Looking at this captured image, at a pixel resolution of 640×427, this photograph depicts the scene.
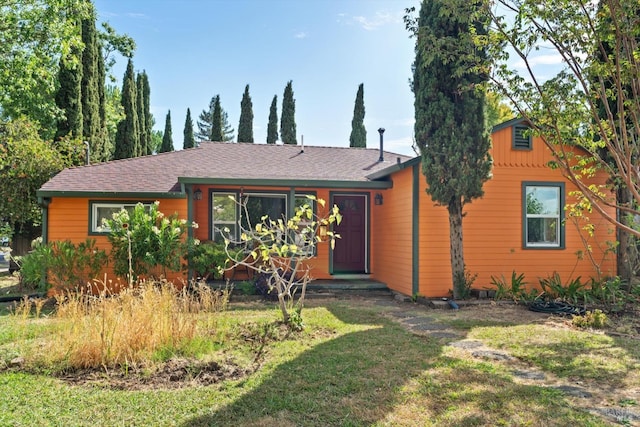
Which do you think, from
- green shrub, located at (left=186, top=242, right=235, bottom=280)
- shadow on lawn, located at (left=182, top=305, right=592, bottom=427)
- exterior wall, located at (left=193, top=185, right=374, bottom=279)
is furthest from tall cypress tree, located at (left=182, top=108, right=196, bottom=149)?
shadow on lawn, located at (left=182, top=305, right=592, bottom=427)

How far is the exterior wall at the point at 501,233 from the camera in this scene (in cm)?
865

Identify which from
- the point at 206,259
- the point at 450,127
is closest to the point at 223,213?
the point at 206,259

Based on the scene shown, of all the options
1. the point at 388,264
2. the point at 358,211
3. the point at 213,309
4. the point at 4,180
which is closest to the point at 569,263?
the point at 388,264

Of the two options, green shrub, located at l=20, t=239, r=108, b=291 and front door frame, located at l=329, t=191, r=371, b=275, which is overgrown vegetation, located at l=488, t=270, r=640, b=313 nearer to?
front door frame, located at l=329, t=191, r=371, b=275

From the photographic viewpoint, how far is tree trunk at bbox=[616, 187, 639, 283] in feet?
28.3

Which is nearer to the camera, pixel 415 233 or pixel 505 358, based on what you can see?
pixel 505 358

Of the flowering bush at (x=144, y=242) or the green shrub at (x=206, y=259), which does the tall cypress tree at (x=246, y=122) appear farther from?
the flowering bush at (x=144, y=242)

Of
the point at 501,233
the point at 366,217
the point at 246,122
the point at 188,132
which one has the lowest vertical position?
the point at 501,233

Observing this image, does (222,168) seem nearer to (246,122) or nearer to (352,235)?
(352,235)

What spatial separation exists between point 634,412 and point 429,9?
6.95 m

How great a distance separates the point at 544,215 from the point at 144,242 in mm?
7958

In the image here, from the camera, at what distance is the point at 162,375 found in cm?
402

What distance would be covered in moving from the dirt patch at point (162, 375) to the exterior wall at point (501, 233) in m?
5.43

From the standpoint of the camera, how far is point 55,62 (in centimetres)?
1809
